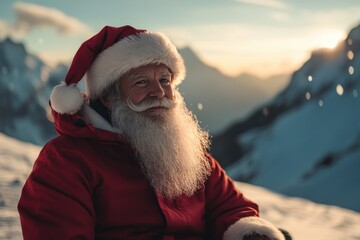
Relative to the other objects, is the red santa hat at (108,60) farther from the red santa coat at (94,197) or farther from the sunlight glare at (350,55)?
the sunlight glare at (350,55)

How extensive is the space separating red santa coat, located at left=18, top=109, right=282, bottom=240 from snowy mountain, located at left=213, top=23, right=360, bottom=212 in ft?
68.5

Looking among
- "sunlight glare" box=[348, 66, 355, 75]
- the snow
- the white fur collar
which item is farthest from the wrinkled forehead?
"sunlight glare" box=[348, 66, 355, 75]

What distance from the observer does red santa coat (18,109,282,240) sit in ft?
6.52

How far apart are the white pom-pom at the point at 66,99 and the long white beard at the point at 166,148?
0.19 meters

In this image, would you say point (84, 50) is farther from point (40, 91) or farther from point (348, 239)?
point (40, 91)

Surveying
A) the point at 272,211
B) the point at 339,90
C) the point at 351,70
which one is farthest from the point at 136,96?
the point at 351,70

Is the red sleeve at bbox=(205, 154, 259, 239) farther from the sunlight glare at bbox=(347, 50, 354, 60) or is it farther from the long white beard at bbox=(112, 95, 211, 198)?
the sunlight glare at bbox=(347, 50, 354, 60)

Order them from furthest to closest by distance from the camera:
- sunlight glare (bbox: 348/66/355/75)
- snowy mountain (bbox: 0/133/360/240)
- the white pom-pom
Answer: sunlight glare (bbox: 348/66/355/75)
snowy mountain (bbox: 0/133/360/240)
the white pom-pom

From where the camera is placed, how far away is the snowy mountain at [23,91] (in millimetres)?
131000

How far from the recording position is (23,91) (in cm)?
13100

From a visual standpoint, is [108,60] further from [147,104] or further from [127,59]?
[147,104]

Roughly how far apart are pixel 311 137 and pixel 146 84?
35.7m

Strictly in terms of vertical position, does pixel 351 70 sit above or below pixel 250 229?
below

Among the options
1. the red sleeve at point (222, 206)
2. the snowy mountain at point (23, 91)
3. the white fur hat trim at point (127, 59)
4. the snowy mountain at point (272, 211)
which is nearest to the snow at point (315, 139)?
the snowy mountain at point (272, 211)
